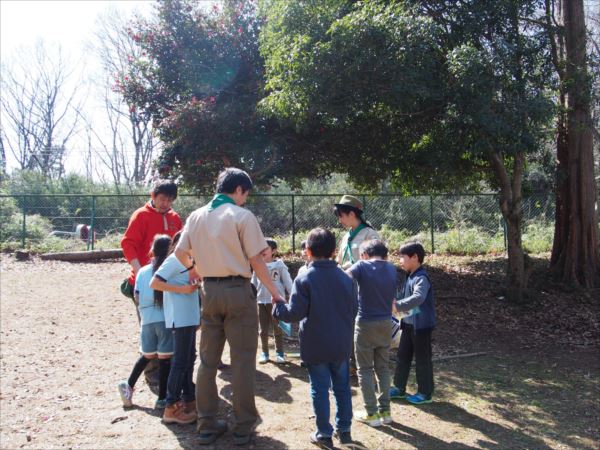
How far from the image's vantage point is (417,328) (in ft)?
15.0

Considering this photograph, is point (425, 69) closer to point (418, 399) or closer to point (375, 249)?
point (375, 249)

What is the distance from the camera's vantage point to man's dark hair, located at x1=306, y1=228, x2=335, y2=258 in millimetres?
3664

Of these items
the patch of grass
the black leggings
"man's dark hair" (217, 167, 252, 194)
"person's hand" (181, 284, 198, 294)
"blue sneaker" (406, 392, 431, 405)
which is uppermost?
"man's dark hair" (217, 167, 252, 194)

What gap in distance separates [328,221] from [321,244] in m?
13.5

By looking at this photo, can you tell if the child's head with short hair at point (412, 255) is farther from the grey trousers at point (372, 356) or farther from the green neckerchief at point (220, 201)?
the green neckerchief at point (220, 201)

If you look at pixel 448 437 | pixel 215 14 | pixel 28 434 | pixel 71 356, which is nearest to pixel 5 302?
pixel 71 356

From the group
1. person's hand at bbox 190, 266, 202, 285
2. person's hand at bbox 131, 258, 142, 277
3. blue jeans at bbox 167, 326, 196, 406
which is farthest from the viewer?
person's hand at bbox 131, 258, 142, 277

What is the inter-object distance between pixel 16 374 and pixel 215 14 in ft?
24.9

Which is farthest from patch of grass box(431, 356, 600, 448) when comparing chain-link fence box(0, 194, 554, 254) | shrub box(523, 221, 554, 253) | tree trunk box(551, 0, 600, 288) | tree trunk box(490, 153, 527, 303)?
chain-link fence box(0, 194, 554, 254)

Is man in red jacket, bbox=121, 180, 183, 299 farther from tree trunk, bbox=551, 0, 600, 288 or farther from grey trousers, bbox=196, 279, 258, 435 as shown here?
tree trunk, bbox=551, 0, 600, 288

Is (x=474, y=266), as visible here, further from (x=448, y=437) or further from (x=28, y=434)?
(x=28, y=434)

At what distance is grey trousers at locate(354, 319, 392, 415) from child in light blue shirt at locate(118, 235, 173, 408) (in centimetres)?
150

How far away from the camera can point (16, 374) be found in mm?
5617

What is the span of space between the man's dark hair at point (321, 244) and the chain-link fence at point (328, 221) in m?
10.9
